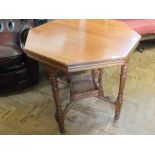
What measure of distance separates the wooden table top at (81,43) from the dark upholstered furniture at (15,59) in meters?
0.35

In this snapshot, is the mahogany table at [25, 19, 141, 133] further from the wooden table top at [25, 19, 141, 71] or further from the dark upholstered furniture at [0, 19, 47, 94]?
the dark upholstered furniture at [0, 19, 47, 94]

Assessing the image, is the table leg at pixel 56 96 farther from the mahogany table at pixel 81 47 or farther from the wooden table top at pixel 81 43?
the wooden table top at pixel 81 43

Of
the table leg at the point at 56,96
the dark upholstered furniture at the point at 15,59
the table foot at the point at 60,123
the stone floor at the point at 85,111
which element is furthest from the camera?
the dark upholstered furniture at the point at 15,59

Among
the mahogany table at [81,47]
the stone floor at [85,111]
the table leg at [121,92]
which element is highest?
the mahogany table at [81,47]

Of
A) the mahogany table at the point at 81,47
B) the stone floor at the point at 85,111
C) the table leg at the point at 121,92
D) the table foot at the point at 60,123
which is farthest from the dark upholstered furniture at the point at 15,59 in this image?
the table leg at the point at 121,92

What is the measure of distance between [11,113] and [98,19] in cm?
112

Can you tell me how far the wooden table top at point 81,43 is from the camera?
1.26 m

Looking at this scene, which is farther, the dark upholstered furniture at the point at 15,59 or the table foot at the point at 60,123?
the dark upholstered furniture at the point at 15,59

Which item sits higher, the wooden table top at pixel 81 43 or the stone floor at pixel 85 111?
A: the wooden table top at pixel 81 43

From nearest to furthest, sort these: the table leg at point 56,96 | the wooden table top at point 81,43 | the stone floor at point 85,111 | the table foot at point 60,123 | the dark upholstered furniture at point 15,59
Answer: the wooden table top at point 81,43 < the table leg at point 56,96 < the table foot at point 60,123 < the stone floor at point 85,111 < the dark upholstered furniture at point 15,59

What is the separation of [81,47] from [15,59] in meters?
0.75
